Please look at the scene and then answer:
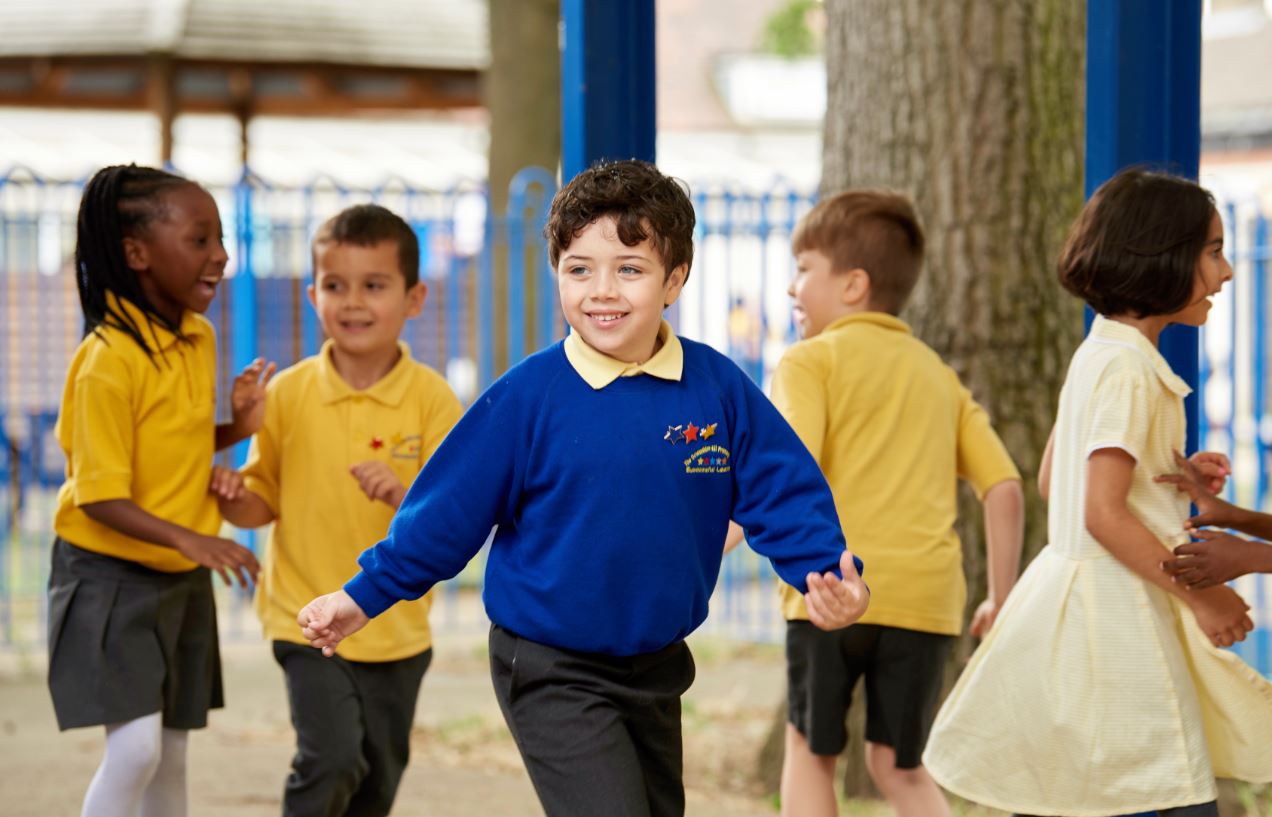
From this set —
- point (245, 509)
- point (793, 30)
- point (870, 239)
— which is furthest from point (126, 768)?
point (793, 30)

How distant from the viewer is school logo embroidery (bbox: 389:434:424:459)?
145 inches

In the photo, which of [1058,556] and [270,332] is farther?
[270,332]

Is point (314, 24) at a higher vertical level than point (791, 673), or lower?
higher

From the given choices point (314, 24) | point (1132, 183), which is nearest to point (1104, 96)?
point (1132, 183)

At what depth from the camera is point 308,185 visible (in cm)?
823

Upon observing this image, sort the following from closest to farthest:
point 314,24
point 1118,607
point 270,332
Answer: point 1118,607, point 270,332, point 314,24

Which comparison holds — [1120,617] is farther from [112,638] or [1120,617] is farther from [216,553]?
[112,638]

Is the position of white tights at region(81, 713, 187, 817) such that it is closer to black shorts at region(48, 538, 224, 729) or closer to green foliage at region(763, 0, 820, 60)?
black shorts at region(48, 538, 224, 729)

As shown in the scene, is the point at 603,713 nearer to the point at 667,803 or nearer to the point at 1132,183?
the point at 667,803

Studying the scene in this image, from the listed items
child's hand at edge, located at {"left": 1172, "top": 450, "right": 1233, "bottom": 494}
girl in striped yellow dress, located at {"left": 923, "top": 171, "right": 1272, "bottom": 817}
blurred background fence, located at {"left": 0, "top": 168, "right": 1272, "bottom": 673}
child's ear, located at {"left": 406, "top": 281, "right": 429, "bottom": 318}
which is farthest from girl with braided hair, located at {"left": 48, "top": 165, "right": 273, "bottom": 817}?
blurred background fence, located at {"left": 0, "top": 168, "right": 1272, "bottom": 673}

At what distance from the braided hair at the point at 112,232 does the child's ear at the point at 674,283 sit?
130 centimetres

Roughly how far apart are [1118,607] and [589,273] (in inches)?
45.4

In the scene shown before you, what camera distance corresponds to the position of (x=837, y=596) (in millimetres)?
2633

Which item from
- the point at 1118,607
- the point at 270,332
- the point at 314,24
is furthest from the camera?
the point at 314,24
